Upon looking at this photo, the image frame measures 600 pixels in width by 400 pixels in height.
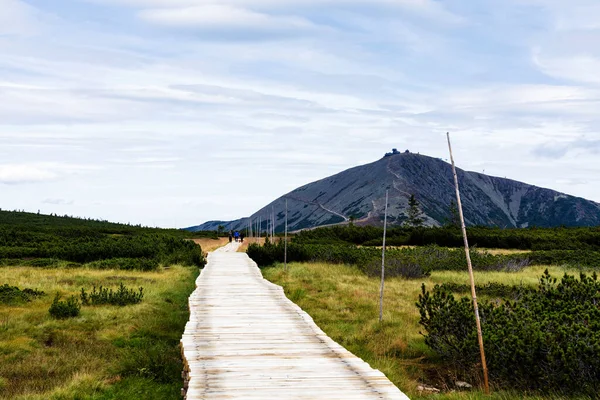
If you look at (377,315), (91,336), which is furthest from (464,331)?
(91,336)

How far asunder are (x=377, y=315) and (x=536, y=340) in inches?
267

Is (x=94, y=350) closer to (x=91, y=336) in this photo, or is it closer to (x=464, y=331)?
(x=91, y=336)

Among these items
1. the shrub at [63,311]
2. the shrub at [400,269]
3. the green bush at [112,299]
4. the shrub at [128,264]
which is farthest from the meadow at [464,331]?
the shrub at [128,264]

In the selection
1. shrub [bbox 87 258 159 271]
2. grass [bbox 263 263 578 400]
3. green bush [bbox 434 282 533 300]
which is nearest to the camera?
grass [bbox 263 263 578 400]

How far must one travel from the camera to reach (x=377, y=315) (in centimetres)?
1442

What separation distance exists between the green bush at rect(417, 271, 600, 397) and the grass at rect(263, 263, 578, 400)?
0.43 meters

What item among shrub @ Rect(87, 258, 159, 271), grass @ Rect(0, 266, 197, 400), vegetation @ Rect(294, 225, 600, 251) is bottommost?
grass @ Rect(0, 266, 197, 400)

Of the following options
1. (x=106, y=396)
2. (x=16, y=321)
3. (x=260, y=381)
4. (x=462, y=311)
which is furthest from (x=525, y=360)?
(x=16, y=321)

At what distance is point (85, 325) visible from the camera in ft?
43.7

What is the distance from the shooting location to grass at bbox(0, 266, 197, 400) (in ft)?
28.9

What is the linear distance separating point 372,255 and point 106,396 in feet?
70.9

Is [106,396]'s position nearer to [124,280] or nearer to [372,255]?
[124,280]

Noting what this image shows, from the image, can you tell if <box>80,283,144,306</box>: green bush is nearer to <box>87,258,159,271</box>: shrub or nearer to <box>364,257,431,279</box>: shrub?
<box>87,258,159,271</box>: shrub

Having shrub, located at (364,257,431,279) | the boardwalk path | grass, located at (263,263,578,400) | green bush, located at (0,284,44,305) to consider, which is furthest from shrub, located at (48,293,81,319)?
shrub, located at (364,257,431,279)
